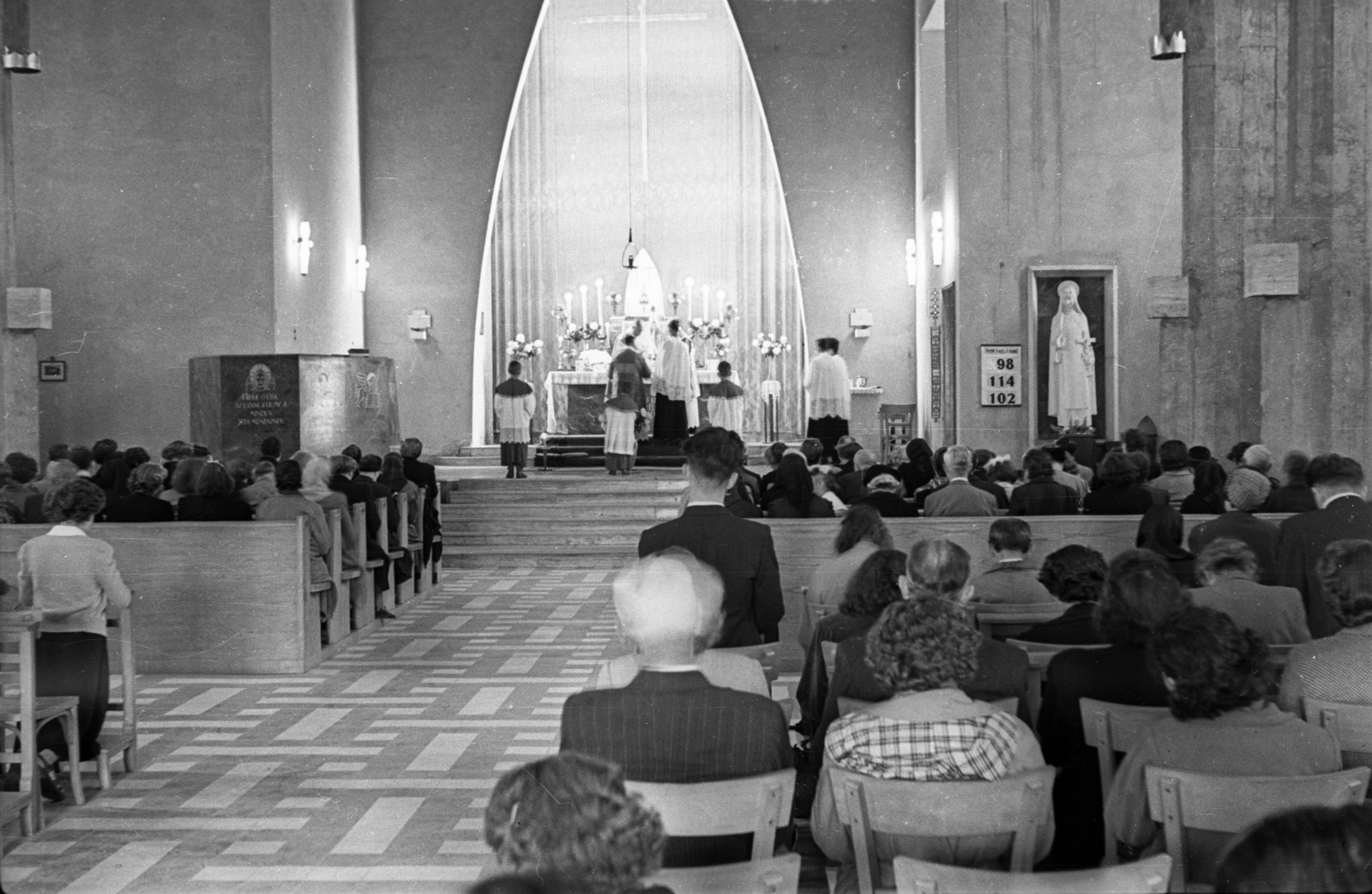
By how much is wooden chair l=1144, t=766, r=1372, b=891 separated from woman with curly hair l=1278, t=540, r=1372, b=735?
864 millimetres

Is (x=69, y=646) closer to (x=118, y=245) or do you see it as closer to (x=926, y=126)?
(x=118, y=245)

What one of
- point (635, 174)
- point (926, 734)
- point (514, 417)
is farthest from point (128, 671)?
point (635, 174)

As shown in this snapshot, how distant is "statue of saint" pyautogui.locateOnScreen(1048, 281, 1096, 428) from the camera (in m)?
14.7

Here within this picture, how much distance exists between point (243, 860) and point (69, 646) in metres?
1.33

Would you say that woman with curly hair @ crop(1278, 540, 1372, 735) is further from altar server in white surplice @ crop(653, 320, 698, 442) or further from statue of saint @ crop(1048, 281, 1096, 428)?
altar server in white surplice @ crop(653, 320, 698, 442)

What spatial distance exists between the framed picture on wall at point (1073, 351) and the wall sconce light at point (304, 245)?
7973mm

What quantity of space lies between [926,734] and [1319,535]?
3.86 meters

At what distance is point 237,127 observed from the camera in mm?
15922

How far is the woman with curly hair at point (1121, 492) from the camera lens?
8.03 metres

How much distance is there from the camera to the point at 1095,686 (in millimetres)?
3707

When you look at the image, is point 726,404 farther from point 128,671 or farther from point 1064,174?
point 128,671

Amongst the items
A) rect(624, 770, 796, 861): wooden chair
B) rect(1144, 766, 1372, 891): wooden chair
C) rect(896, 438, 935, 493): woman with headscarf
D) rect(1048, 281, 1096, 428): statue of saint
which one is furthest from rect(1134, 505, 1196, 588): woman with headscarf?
rect(1048, 281, 1096, 428): statue of saint

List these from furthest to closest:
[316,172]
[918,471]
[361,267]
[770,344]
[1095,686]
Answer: [361,267] < [770,344] < [316,172] < [918,471] < [1095,686]

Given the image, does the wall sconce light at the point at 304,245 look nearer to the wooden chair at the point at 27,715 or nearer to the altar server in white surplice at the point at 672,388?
the altar server in white surplice at the point at 672,388
